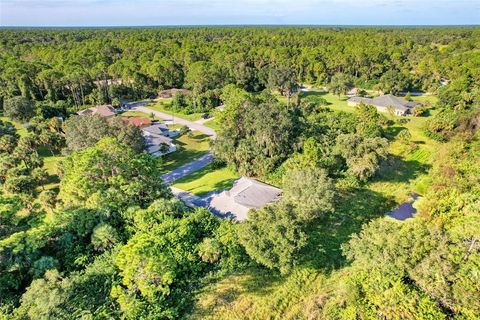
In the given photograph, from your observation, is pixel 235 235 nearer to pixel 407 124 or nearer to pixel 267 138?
pixel 267 138

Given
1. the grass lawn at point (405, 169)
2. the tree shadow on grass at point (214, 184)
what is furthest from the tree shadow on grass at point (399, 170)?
the tree shadow on grass at point (214, 184)

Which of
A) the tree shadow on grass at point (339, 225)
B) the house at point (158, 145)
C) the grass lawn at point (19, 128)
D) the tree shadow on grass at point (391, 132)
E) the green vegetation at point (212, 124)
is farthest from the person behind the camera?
the green vegetation at point (212, 124)

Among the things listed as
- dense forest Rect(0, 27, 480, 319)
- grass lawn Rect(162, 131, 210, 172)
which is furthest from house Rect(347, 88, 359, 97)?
grass lawn Rect(162, 131, 210, 172)

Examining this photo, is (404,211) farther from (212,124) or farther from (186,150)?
(212,124)

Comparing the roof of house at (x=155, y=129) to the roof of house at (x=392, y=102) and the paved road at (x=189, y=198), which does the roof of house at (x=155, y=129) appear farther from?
the roof of house at (x=392, y=102)

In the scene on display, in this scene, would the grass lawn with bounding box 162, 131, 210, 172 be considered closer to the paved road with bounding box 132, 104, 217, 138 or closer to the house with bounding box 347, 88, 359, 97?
the paved road with bounding box 132, 104, 217, 138

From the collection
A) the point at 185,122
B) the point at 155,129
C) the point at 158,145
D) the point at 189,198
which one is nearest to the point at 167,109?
Result: the point at 185,122

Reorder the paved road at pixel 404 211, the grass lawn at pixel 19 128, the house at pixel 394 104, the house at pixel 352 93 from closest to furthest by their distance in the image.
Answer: the paved road at pixel 404 211 < the grass lawn at pixel 19 128 < the house at pixel 394 104 < the house at pixel 352 93
